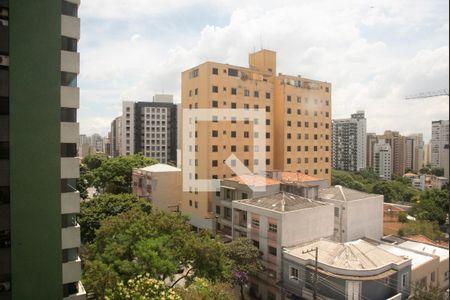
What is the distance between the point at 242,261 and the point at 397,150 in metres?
44.9

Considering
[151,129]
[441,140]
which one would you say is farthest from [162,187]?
[151,129]

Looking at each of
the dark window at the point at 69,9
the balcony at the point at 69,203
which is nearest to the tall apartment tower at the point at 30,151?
the balcony at the point at 69,203

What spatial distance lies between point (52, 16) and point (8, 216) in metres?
3.79

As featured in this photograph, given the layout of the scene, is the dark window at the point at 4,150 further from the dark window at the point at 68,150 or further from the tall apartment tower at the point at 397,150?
the tall apartment tower at the point at 397,150

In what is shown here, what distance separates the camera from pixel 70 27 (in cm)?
725

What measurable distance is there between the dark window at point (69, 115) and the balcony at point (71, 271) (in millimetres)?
3041

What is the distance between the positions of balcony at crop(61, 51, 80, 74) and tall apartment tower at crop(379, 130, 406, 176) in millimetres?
50372

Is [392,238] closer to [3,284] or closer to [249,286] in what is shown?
[249,286]

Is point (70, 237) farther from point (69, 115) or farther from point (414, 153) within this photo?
point (414, 153)

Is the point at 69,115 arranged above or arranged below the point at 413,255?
above

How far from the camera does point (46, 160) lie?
20.9 ft

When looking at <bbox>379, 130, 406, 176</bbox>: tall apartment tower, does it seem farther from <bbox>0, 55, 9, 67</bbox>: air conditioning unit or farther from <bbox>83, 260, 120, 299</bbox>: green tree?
<bbox>0, 55, 9, 67</bbox>: air conditioning unit

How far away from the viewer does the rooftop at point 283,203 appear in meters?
13.6

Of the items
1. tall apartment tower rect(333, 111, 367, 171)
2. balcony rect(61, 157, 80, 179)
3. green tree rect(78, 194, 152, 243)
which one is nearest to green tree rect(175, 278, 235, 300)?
balcony rect(61, 157, 80, 179)
